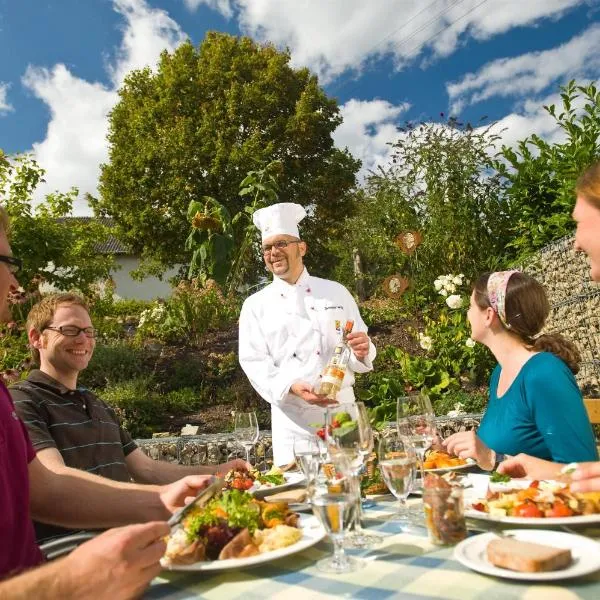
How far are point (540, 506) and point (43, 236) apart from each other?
8851mm

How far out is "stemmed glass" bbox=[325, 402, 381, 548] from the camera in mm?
1580

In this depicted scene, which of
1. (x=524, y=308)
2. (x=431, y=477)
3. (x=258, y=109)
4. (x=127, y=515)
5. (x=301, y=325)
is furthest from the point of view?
(x=258, y=109)

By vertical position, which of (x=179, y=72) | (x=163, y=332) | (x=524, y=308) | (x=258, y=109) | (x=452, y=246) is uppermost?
(x=179, y=72)

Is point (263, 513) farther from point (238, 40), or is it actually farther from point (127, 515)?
point (238, 40)

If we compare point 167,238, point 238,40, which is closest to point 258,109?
point 238,40

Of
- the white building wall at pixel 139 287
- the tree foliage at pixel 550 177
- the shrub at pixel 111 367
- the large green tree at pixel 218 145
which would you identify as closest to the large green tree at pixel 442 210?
the tree foliage at pixel 550 177

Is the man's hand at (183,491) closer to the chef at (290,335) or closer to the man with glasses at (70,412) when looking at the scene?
the man with glasses at (70,412)

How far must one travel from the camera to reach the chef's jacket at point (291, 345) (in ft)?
12.5

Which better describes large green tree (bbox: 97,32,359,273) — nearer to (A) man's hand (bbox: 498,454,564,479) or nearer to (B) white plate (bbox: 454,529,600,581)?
(A) man's hand (bbox: 498,454,564,479)

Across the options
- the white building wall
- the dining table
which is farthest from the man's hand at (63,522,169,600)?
the white building wall

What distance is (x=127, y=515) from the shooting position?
6.92 feet

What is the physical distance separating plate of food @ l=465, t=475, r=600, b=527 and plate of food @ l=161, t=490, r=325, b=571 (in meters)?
0.46

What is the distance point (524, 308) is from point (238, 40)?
2333 centimetres

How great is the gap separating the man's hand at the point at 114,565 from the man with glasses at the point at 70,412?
123 cm
